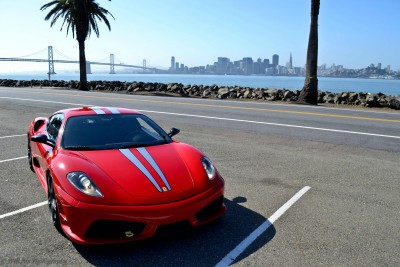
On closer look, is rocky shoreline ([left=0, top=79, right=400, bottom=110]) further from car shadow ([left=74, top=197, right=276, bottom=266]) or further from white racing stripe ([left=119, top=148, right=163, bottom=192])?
white racing stripe ([left=119, top=148, right=163, bottom=192])

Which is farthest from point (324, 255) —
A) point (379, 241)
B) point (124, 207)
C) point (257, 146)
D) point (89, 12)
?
point (89, 12)

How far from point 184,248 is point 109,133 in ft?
6.34

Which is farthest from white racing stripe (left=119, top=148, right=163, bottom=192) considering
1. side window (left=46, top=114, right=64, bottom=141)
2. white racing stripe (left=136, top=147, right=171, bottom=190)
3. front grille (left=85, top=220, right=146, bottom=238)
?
side window (left=46, top=114, right=64, bottom=141)

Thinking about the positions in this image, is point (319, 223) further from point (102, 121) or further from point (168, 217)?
point (102, 121)

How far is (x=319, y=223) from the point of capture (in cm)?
436

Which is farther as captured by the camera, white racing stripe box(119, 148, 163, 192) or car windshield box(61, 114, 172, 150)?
car windshield box(61, 114, 172, 150)

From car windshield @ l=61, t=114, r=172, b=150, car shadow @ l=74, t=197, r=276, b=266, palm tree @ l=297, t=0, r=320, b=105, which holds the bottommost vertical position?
car shadow @ l=74, t=197, r=276, b=266

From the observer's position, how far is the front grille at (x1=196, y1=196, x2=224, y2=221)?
3.81 metres

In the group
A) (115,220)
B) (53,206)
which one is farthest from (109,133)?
(115,220)

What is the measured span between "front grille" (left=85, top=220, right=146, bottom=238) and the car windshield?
127cm

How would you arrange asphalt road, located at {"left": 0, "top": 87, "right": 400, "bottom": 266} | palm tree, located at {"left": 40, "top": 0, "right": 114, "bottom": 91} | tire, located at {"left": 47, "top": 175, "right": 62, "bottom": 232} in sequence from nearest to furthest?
asphalt road, located at {"left": 0, "top": 87, "right": 400, "bottom": 266}
tire, located at {"left": 47, "top": 175, "right": 62, "bottom": 232}
palm tree, located at {"left": 40, "top": 0, "right": 114, "bottom": 91}

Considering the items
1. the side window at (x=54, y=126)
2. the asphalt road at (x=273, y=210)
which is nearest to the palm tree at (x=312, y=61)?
the asphalt road at (x=273, y=210)

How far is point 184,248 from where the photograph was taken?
3.71 meters

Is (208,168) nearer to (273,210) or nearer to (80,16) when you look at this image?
(273,210)
